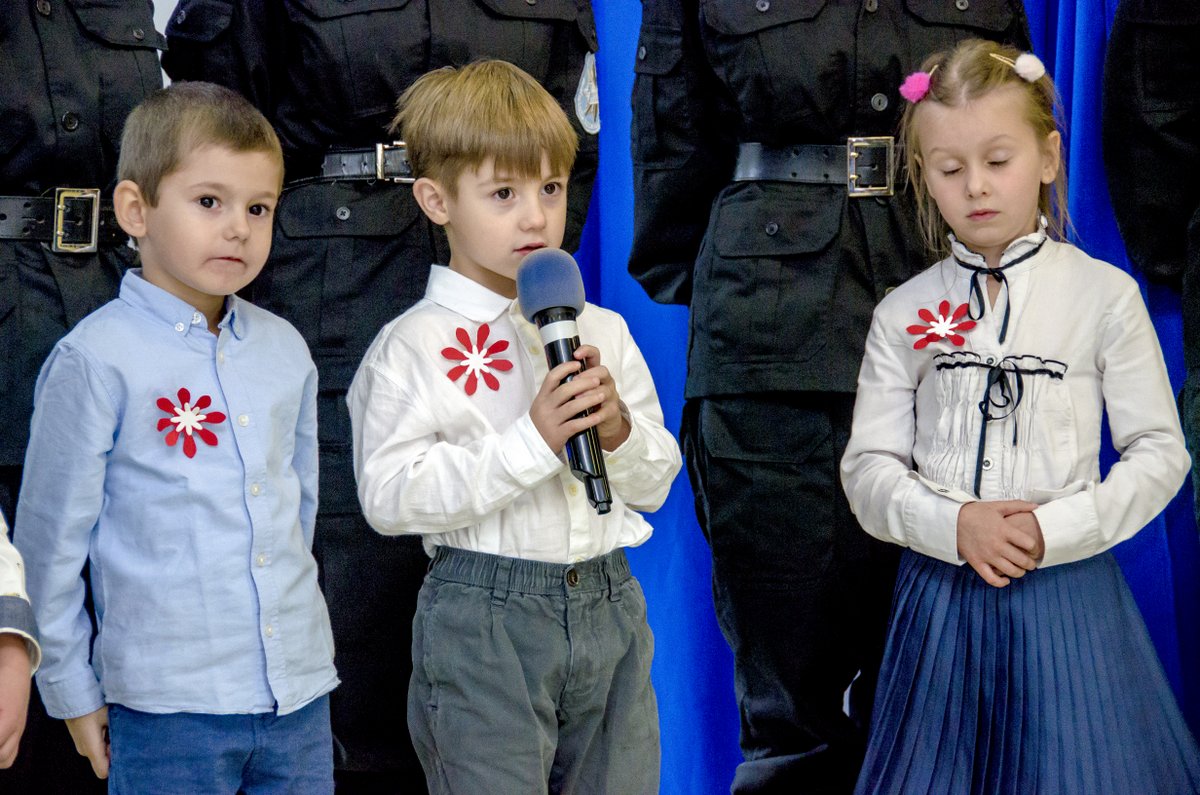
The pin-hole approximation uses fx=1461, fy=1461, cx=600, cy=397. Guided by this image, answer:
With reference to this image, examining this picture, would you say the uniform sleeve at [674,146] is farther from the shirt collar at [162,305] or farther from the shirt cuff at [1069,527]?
the shirt collar at [162,305]

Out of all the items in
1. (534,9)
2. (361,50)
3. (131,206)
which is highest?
(534,9)

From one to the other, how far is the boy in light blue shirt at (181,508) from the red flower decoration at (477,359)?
26 centimetres

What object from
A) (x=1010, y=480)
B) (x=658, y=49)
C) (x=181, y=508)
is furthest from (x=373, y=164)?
(x=1010, y=480)

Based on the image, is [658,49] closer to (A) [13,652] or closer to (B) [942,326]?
(B) [942,326]

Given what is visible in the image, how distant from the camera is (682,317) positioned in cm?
351

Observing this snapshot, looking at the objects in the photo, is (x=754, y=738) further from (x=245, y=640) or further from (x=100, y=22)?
(x=100, y=22)

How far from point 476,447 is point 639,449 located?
230 millimetres

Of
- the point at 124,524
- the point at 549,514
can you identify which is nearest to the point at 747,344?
the point at 549,514

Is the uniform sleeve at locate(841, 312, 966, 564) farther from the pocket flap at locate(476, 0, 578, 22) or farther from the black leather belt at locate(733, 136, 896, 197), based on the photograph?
the pocket flap at locate(476, 0, 578, 22)

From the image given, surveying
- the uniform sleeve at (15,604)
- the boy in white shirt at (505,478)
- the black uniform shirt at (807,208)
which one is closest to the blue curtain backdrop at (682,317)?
the black uniform shirt at (807,208)

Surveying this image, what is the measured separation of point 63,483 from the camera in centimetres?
193

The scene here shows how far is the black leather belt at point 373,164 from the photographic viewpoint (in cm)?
272

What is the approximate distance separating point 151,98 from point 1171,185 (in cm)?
181

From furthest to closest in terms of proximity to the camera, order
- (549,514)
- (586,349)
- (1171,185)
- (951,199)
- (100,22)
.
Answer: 1. (1171,185)
2. (100,22)
3. (951,199)
4. (549,514)
5. (586,349)
